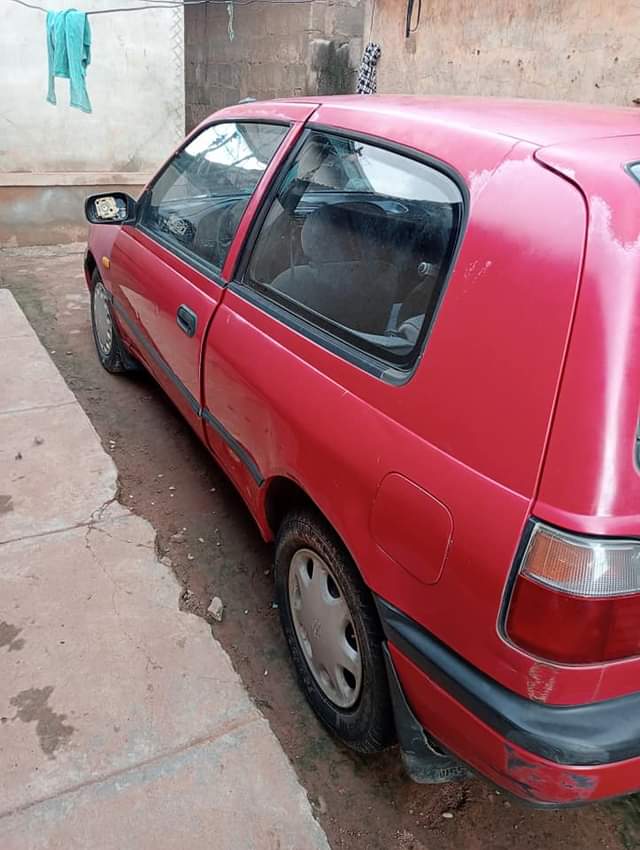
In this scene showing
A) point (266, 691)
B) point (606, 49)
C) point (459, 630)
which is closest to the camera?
point (459, 630)

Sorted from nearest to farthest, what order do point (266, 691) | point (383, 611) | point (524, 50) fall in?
point (383, 611), point (266, 691), point (524, 50)

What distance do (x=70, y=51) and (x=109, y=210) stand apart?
4.32 m

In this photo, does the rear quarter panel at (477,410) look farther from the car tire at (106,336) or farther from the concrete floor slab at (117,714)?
the car tire at (106,336)

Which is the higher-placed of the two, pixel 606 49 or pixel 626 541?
pixel 606 49

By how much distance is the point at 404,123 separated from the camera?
1.95 metres

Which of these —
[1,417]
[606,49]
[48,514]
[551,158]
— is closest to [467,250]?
[551,158]

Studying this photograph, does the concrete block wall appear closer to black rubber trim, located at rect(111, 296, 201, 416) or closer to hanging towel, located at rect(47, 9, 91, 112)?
hanging towel, located at rect(47, 9, 91, 112)

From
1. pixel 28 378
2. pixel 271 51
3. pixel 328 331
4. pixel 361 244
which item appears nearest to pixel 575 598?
pixel 328 331

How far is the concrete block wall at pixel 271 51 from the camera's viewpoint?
8.16 metres

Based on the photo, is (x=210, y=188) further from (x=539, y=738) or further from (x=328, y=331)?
(x=539, y=738)

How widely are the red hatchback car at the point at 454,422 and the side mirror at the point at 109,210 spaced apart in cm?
143

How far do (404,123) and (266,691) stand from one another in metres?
1.82

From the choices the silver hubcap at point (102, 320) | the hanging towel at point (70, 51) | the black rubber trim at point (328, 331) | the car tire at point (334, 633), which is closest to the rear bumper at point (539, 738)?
the car tire at point (334, 633)

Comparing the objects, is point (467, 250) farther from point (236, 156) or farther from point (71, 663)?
point (71, 663)
